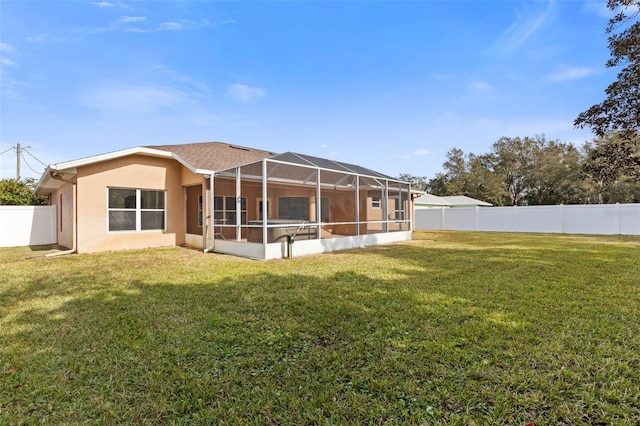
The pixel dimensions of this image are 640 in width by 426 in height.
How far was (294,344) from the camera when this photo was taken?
340cm

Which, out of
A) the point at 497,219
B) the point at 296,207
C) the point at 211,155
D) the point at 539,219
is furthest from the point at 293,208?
the point at 539,219

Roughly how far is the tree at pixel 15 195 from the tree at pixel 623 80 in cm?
2426

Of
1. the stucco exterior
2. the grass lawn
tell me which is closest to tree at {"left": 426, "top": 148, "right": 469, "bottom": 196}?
the grass lawn

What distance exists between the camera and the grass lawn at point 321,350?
7.66 ft

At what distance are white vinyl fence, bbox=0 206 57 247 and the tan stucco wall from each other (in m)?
5.93

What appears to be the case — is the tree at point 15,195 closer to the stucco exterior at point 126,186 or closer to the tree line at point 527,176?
the stucco exterior at point 126,186

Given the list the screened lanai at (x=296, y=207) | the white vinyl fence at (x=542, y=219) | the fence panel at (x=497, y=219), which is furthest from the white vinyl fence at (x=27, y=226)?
the fence panel at (x=497, y=219)

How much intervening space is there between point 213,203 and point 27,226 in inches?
367

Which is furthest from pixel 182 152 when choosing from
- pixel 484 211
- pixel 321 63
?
pixel 484 211

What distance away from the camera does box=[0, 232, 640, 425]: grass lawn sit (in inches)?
91.9

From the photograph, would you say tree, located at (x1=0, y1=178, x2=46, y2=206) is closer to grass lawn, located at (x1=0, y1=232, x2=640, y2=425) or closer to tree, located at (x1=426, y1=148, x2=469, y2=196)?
grass lawn, located at (x1=0, y1=232, x2=640, y2=425)

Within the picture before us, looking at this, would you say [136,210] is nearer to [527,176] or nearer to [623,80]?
[623,80]

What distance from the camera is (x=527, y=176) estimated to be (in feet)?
110

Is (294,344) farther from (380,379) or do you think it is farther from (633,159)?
(633,159)
